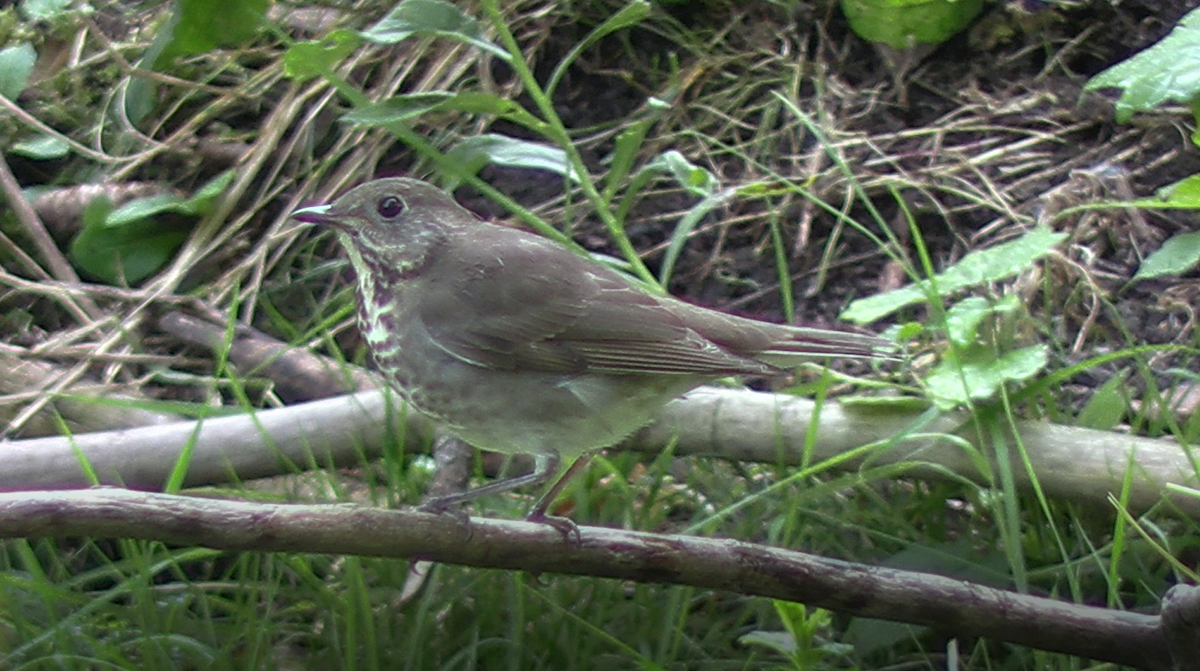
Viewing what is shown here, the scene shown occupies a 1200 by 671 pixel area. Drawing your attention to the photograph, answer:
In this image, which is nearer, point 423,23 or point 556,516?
point 556,516

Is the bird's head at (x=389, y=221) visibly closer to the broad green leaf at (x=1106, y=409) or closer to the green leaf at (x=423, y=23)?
the green leaf at (x=423, y=23)

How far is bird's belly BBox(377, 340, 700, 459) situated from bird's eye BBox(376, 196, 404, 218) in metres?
0.35

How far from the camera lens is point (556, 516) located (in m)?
2.52

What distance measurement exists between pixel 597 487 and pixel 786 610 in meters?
0.81

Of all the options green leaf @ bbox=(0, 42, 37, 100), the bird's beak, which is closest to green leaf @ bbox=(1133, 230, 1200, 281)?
the bird's beak

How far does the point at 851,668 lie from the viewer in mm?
2318

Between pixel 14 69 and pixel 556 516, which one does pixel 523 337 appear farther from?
pixel 14 69

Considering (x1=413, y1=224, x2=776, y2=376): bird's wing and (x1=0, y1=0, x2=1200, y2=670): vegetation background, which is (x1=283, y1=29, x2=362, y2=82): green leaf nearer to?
(x1=0, y1=0, x2=1200, y2=670): vegetation background

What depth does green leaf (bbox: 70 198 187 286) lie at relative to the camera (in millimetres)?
3686

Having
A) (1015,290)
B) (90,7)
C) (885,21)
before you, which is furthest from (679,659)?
(90,7)

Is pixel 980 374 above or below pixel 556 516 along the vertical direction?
above

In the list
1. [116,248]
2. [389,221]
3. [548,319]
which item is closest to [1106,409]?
[548,319]

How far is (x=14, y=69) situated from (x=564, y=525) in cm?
288

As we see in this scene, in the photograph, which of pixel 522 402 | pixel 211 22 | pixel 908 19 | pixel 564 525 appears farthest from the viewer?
pixel 908 19
